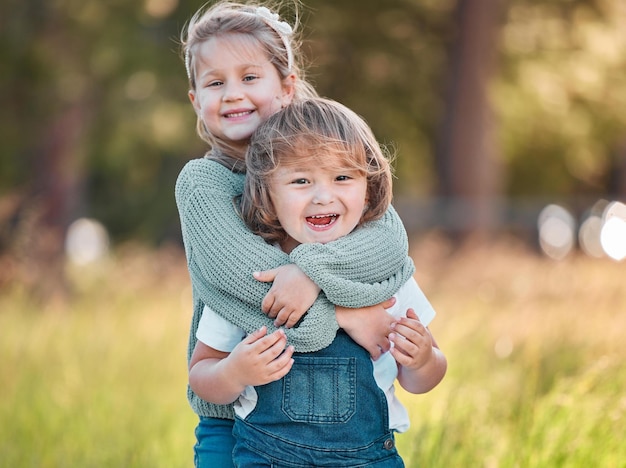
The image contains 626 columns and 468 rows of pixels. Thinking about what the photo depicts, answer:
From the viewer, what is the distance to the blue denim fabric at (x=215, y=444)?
9.02ft

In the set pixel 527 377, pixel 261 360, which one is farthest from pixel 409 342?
pixel 527 377

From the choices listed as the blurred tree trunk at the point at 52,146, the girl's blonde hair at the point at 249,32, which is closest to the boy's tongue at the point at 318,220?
the girl's blonde hair at the point at 249,32

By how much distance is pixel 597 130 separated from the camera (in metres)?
15.8

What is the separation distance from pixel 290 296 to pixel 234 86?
72cm

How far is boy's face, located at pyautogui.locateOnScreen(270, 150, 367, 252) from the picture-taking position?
2.52m

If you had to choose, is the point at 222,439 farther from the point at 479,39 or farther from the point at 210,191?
the point at 479,39

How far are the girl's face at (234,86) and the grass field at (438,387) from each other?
4.47 ft

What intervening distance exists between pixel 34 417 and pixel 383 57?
10717mm

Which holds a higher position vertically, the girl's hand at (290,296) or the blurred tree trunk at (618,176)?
the blurred tree trunk at (618,176)

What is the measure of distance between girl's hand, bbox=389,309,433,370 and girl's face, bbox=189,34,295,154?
776 mm

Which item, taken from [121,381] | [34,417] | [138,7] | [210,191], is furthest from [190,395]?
[138,7]

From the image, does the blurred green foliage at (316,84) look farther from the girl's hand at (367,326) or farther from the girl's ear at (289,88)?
the girl's hand at (367,326)

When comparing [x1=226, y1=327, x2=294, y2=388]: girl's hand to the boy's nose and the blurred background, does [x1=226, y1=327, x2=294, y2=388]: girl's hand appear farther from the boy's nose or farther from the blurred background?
the blurred background

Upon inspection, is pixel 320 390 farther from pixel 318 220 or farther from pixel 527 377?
pixel 527 377
